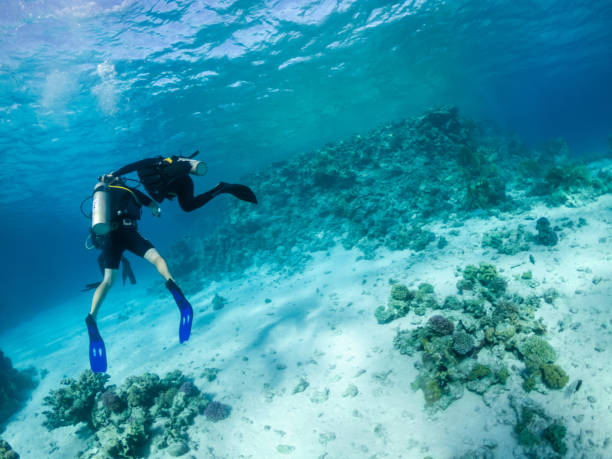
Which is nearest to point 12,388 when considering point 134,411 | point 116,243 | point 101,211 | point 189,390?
point 134,411

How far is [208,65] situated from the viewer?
17875 millimetres

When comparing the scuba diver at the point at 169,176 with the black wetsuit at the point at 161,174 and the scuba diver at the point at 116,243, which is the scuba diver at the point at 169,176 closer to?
the black wetsuit at the point at 161,174

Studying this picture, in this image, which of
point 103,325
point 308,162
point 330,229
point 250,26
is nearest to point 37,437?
point 103,325

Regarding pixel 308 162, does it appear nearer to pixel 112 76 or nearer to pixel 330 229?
pixel 330 229

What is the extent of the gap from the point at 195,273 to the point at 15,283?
51.0 meters

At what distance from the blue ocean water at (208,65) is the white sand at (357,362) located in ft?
16.9

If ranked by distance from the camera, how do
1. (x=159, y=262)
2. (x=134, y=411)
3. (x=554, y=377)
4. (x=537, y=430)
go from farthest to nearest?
(x=134, y=411), (x=159, y=262), (x=554, y=377), (x=537, y=430)

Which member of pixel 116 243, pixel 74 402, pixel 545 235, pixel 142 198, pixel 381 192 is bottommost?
pixel 381 192

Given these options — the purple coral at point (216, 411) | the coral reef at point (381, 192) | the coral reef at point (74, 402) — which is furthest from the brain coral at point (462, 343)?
the coral reef at point (74, 402)

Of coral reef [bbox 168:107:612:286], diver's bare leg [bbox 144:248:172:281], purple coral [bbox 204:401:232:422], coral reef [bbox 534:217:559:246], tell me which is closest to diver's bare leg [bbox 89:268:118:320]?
diver's bare leg [bbox 144:248:172:281]

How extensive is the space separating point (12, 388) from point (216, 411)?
32.9 ft

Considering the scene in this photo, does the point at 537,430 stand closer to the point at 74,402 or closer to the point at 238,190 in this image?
the point at 238,190

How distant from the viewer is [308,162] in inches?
570

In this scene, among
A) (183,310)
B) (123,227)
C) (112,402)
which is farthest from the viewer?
(112,402)
